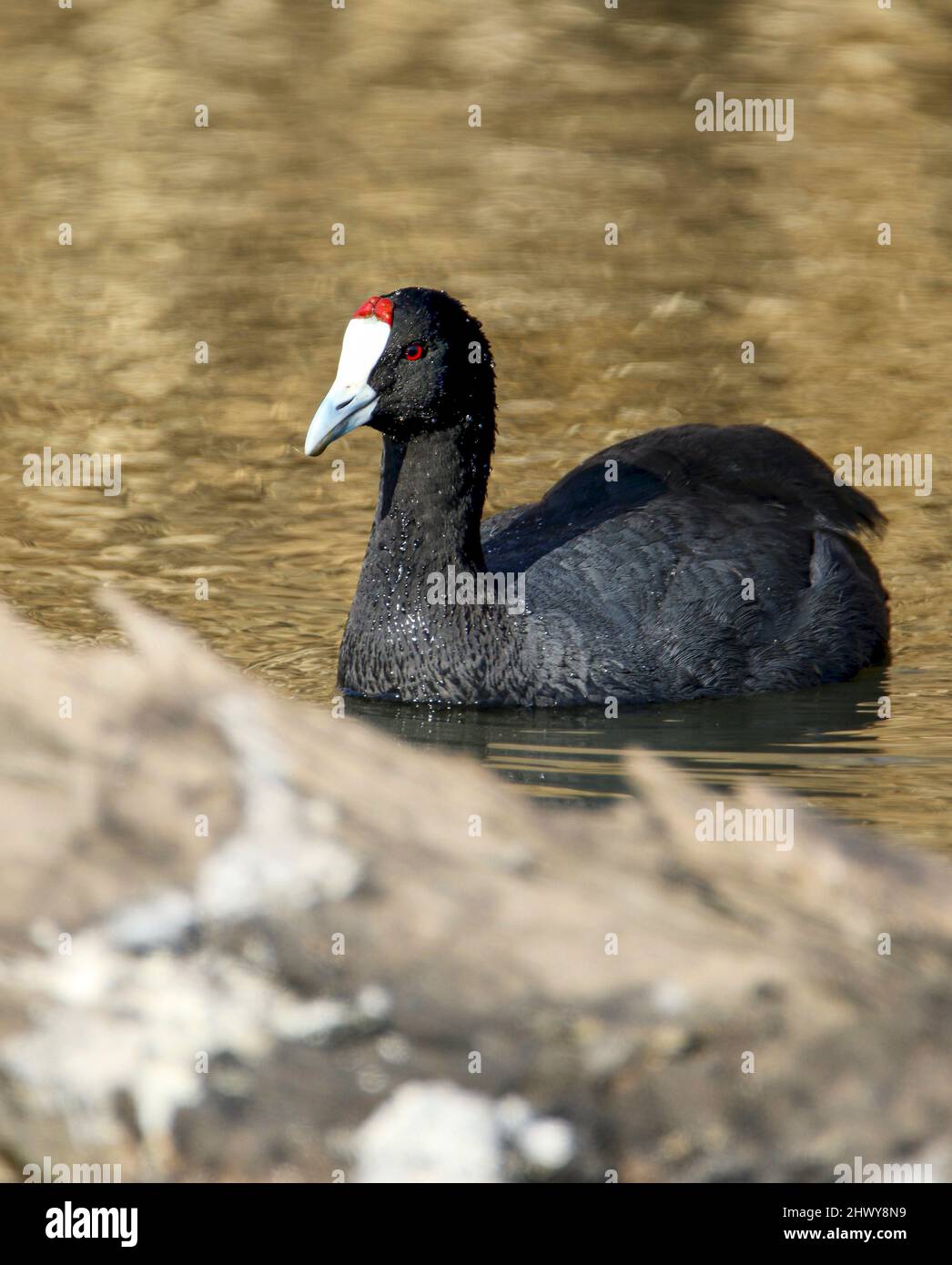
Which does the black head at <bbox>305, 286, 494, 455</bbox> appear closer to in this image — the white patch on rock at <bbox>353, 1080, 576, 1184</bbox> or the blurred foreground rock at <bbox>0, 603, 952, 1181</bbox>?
the blurred foreground rock at <bbox>0, 603, 952, 1181</bbox>

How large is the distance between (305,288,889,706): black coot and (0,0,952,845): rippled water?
15 cm

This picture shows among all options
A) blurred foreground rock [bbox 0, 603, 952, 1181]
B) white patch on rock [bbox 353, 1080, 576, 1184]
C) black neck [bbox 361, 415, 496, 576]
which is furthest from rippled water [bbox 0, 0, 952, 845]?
white patch on rock [bbox 353, 1080, 576, 1184]

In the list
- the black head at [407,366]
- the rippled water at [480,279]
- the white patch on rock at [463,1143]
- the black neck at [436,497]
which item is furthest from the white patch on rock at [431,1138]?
the black neck at [436,497]

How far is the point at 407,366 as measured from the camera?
21.6 feet

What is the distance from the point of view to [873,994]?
2346mm

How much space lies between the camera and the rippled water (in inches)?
290

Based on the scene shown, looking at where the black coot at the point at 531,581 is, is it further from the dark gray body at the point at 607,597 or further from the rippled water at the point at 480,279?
the rippled water at the point at 480,279

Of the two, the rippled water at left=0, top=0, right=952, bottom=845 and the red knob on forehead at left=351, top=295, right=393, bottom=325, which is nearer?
the red knob on forehead at left=351, top=295, right=393, bottom=325

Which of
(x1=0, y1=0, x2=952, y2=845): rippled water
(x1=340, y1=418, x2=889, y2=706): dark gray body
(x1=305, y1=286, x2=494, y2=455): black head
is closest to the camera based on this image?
(x1=305, y1=286, x2=494, y2=455): black head

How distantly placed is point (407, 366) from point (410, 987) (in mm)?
4438

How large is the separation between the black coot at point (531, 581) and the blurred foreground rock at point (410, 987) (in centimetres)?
404

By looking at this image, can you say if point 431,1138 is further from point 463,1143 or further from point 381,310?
point 381,310

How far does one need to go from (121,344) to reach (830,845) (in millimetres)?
8795

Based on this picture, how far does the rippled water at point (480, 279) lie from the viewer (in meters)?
7.36
